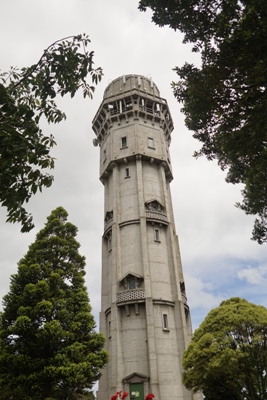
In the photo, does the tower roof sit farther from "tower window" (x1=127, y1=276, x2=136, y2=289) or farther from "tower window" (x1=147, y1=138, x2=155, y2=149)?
"tower window" (x1=127, y1=276, x2=136, y2=289)

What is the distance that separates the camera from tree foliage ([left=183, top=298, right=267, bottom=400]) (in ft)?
77.7

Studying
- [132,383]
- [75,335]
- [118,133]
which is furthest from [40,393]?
[118,133]

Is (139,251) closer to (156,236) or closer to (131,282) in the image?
(156,236)

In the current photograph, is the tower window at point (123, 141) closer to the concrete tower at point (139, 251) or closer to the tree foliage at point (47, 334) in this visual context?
the concrete tower at point (139, 251)

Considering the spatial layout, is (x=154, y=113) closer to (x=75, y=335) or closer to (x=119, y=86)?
(x=119, y=86)

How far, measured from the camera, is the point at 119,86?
4897 centimetres

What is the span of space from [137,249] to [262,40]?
2833cm

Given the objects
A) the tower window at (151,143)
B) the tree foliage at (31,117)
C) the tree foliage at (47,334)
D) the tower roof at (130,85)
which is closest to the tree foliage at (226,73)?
the tree foliage at (31,117)

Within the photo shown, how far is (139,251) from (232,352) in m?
15.4

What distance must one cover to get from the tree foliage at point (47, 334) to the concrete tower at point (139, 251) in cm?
1093

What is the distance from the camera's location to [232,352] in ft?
77.3

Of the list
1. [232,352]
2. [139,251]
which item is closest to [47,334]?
[232,352]

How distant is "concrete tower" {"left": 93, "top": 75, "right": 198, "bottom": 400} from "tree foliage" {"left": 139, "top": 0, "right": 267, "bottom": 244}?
2194cm

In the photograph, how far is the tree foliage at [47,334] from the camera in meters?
19.0
